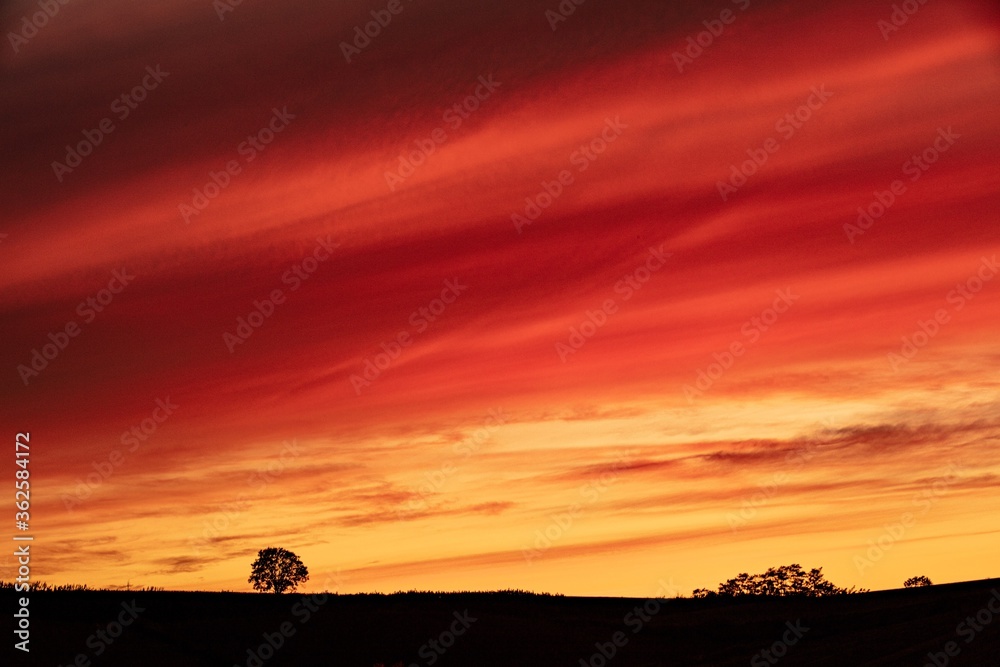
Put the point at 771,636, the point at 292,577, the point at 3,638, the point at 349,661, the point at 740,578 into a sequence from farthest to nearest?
the point at 740,578 < the point at 292,577 < the point at 771,636 < the point at 349,661 < the point at 3,638

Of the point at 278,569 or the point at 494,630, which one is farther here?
the point at 278,569

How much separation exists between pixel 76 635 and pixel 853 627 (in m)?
27.6

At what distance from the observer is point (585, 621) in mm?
41188

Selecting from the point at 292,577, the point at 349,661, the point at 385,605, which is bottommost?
the point at 349,661

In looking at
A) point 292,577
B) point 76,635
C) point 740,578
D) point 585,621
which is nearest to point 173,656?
point 76,635

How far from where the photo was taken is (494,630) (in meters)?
39.4

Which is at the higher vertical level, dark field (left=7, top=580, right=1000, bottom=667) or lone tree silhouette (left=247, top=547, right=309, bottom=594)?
lone tree silhouette (left=247, top=547, right=309, bottom=594)

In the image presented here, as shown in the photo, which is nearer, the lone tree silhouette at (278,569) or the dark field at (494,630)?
the dark field at (494,630)

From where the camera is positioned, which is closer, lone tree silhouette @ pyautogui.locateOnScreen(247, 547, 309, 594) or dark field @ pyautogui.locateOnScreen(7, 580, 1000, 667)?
dark field @ pyautogui.locateOnScreen(7, 580, 1000, 667)

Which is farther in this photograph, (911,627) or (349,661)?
(911,627)

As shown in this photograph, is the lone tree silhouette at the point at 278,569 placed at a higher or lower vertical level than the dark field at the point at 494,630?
higher

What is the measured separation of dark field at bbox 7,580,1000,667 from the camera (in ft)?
111

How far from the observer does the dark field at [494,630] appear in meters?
33.9

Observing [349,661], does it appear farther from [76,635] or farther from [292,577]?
[292,577]
